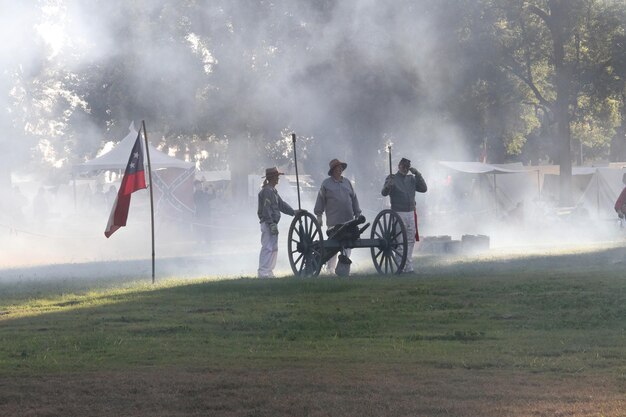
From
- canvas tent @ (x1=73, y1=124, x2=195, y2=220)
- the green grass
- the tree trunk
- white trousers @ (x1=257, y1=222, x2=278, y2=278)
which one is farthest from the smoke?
the green grass

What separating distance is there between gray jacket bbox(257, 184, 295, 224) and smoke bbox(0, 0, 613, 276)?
9.90 meters

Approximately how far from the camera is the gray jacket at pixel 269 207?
18.6 metres

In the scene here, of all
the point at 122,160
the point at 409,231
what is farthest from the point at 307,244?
the point at 122,160

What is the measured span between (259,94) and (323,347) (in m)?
29.5

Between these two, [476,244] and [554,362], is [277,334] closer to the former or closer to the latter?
[554,362]

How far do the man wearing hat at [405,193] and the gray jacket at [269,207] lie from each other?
1677mm

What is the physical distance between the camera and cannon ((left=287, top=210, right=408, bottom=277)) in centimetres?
1780

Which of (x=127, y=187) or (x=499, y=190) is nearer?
(x=127, y=187)

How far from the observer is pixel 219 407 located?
7738 mm

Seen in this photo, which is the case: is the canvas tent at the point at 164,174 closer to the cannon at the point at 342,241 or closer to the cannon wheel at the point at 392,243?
the cannon at the point at 342,241

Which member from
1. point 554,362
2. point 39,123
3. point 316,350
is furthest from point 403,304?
point 39,123

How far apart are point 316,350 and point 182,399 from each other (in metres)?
2.51

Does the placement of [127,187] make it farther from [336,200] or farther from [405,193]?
[405,193]

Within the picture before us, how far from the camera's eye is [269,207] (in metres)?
18.7
